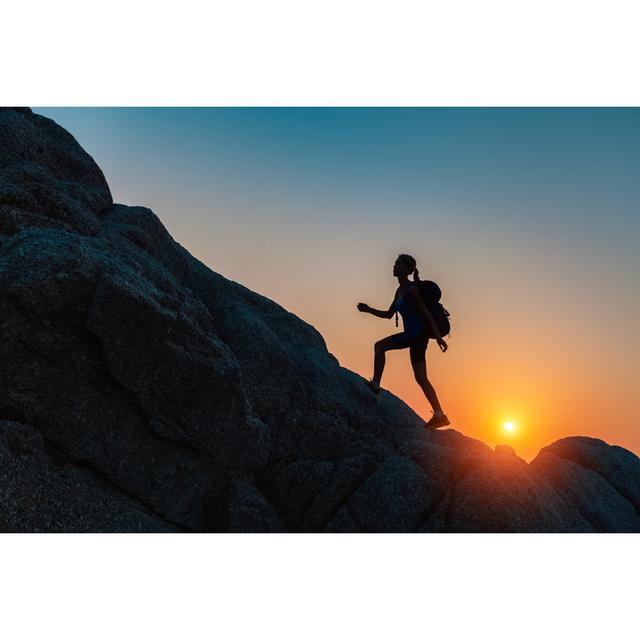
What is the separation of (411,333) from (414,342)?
1.10 feet

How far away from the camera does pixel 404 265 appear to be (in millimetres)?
17156

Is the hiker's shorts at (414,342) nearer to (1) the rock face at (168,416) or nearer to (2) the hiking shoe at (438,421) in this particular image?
(2) the hiking shoe at (438,421)

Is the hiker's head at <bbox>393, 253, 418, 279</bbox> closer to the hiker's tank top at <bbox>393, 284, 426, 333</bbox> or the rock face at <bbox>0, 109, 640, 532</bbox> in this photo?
the hiker's tank top at <bbox>393, 284, 426, 333</bbox>

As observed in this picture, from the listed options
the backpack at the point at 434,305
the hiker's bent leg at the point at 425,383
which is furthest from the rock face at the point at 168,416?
the backpack at the point at 434,305

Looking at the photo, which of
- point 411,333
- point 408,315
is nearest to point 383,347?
point 411,333

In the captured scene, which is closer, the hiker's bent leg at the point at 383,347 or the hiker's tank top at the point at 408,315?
the hiker's tank top at the point at 408,315

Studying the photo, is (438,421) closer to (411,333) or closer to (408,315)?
(411,333)

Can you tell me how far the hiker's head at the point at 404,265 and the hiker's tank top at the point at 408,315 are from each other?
17.9 inches

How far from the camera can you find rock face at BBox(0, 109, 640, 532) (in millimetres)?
12359

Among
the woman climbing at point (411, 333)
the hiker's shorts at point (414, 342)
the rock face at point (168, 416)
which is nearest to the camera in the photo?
the rock face at point (168, 416)

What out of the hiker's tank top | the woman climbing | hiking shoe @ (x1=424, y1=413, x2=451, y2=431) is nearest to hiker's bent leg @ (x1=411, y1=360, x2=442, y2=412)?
the woman climbing

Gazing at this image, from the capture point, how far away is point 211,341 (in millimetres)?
14820

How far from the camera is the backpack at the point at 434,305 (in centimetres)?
1719

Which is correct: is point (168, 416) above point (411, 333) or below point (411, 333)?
below
